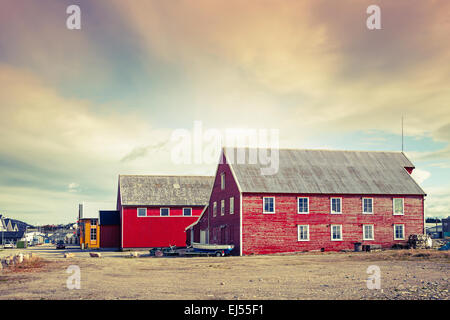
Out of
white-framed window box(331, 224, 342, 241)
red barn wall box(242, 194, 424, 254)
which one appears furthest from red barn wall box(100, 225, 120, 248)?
white-framed window box(331, 224, 342, 241)

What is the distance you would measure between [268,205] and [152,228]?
20.5 m

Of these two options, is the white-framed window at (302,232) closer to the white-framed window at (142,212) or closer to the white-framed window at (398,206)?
the white-framed window at (398,206)

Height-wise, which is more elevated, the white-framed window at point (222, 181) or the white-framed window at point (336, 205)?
the white-framed window at point (222, 181)

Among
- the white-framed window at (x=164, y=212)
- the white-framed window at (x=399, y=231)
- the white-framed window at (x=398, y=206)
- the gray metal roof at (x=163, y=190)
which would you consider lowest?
the white-framed window at (x=399, y=231)

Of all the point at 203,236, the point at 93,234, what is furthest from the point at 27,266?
the point at 93,234

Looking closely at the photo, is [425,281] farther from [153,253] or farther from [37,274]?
[153,253]

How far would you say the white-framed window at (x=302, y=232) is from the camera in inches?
1719

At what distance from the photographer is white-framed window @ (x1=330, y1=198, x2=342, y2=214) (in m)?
45.2

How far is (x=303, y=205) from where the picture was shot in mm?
44406

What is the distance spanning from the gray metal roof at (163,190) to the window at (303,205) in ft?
64.1

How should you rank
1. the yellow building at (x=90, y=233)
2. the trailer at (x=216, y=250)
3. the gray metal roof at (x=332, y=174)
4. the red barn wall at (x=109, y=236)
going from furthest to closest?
the yellow building at (x=90, y=233) < the red barn wall at (x=109, y=236) < the gray metal roof at (x=332, y=174) < the trailer at (x=216, y=250)

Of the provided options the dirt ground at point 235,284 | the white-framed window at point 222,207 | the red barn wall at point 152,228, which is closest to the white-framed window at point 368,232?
the white-framed window at point 222,207

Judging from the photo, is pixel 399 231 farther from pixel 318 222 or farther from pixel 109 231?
pixel 109 231
